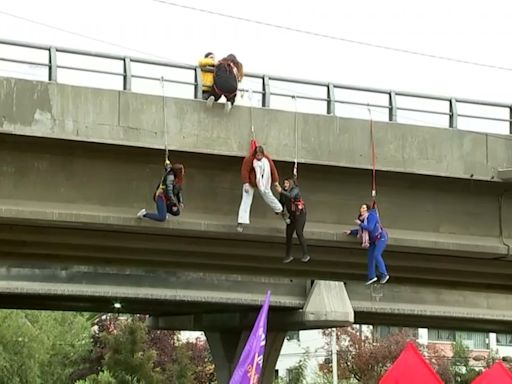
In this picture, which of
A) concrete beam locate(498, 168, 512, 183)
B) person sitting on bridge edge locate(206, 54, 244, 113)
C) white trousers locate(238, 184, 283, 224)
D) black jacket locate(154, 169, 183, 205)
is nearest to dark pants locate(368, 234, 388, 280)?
white trousers locate(238, 184, 283, 224)

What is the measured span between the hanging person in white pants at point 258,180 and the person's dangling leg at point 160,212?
4.32ft

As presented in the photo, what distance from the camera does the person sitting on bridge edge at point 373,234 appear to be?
1590cm

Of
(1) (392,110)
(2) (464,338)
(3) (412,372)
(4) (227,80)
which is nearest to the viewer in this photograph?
(3) (412,372)

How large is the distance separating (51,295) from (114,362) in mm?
17516

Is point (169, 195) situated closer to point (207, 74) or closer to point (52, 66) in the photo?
point (207, 74)

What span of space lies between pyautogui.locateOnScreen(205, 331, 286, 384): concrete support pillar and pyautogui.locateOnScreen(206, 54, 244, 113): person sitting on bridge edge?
79.9 ft

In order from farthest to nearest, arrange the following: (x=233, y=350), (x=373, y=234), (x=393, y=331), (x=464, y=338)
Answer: (x=464, y=338) → (x=393, y=331) → (x=233, y=350) → (x=373, y=234)

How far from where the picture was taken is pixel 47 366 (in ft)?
172

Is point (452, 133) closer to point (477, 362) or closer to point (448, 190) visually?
point (448, 190)

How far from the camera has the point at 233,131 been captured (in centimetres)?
1557

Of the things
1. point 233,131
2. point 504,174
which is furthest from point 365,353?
point 233,131

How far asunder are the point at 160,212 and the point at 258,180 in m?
1.57

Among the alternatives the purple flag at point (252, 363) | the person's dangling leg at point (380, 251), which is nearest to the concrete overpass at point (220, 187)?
the person's dangling leg at point (380, 251)

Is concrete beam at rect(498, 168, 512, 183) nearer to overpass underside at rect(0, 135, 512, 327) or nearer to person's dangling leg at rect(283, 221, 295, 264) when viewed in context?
overpass underside at rect(0, 135, 512, 327)
